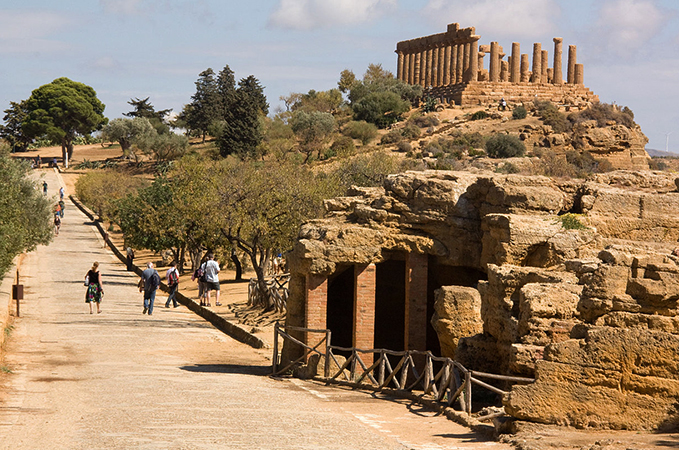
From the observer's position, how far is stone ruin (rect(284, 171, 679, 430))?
1008 centimetres

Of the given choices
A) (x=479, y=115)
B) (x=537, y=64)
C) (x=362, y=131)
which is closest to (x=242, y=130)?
(x=362, y=131)

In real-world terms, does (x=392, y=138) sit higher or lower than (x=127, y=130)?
lower

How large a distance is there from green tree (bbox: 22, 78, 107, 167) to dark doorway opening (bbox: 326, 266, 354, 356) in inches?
3318

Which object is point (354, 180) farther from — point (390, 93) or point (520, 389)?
point (390, 93)

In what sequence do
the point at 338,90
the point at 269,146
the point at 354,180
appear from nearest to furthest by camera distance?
the point at 354,180 → the point at 269,146 → the point at 338,90

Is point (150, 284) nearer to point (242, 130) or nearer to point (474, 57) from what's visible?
point (242, 130)

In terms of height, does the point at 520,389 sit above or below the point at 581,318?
below

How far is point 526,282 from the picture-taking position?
43.5ft

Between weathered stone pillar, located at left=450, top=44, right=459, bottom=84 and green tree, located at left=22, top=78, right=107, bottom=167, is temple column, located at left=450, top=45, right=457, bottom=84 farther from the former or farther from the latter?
green tree, located at left=22, top=78, right=107, bottom=167

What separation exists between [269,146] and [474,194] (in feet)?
210

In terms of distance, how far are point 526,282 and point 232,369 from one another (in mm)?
7314

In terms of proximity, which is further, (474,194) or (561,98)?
(561,98)

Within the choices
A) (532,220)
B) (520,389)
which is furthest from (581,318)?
(532,220)

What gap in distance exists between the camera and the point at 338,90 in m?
110
